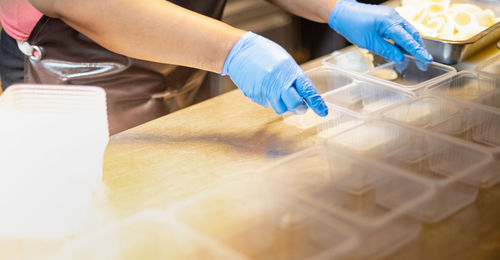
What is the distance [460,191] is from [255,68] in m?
0.62

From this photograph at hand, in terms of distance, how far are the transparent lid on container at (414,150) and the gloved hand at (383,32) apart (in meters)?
0.54

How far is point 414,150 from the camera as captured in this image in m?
1.34

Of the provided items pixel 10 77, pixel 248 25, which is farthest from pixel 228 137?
pixel 248 25

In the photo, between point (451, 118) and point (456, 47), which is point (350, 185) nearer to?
point (451, 118)

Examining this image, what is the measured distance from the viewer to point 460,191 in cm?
121

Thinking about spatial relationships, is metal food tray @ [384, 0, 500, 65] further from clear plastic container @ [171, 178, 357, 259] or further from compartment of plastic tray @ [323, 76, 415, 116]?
clear plastic container @ [171, 178, 357, 259]

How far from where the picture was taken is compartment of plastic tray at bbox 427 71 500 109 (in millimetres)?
1608

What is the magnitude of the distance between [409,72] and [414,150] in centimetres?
65

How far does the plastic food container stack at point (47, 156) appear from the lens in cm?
117

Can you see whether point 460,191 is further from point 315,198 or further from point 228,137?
point 228,137

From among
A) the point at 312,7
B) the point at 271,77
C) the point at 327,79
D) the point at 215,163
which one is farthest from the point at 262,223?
the point at 312,7

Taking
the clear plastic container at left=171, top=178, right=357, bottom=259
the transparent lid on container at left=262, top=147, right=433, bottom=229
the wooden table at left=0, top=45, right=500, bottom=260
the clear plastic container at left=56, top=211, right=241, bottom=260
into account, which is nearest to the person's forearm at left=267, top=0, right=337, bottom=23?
the wooden table at left=0, top=45, right=500, bottom=260

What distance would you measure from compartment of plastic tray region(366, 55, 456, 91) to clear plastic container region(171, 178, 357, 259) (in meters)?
0.85

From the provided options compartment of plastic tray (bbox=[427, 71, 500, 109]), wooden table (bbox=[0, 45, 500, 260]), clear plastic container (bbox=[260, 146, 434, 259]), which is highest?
compartment of plastic tray (bbox=[427, 71, 500, 109])
